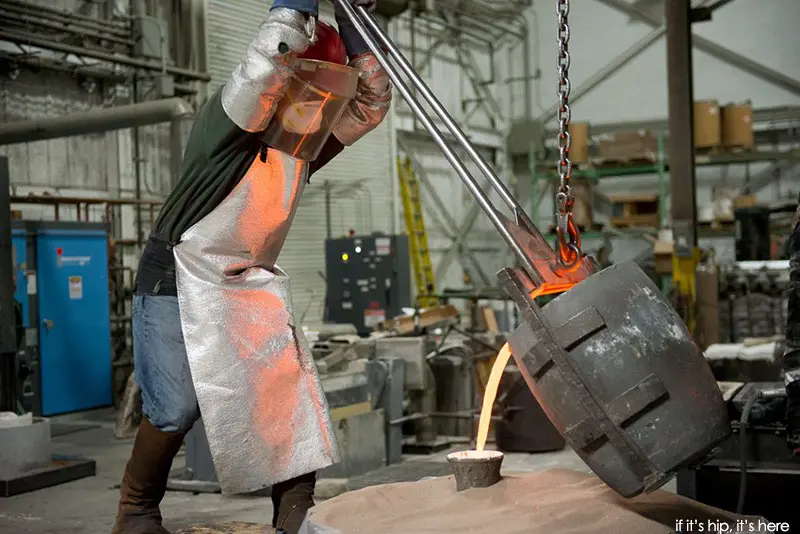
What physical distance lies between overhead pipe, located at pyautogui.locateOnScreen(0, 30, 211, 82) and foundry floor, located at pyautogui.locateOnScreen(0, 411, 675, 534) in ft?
14.1

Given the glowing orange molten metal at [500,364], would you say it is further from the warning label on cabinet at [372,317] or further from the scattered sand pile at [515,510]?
the warning label on cabinet at [372,317]

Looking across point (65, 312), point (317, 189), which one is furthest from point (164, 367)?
point (317, 189)

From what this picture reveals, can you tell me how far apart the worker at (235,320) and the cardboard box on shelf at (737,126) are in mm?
12511

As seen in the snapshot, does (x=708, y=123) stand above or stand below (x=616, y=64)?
below

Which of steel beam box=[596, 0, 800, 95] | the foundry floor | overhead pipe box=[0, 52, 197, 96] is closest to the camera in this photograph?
the foundry floor

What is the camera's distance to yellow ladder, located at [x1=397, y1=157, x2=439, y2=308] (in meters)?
15.3

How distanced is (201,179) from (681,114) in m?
7.03

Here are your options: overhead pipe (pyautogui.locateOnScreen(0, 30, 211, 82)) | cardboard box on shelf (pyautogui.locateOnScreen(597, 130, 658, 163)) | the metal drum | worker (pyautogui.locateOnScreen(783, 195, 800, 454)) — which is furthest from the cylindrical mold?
cardboard box on shelf (pyautogui.locateOnScreen(597, 130, 658, 163))

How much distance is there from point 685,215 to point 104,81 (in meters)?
6.49

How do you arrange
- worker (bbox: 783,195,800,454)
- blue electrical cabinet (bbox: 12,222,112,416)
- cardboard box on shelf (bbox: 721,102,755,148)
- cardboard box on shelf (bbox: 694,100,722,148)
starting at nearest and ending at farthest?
worker (bbox: 783,195,800,454)
blue electrical cabinet (bbox: 12,222,112,416)
cardboard box on shelf (bbox: 694,100,722,148)
cardboard box on shelf (bbox: 721,102,755,148)

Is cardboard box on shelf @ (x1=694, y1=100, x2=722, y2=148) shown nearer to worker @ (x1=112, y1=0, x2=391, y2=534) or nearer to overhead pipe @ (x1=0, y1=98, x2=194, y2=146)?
overhead pipe @ (x1=0, y1=98, x2=194, y2=146)

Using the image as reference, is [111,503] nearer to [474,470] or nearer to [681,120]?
[474,470]

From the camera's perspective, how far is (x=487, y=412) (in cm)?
272

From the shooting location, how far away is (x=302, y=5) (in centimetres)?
270
